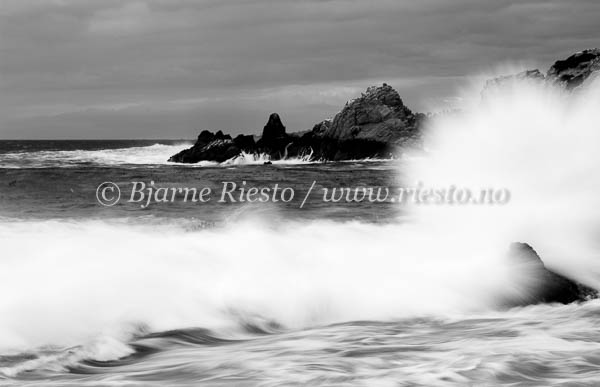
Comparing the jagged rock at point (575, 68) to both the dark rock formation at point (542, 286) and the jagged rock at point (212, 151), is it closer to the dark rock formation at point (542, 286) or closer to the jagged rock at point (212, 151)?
the jagged rock at point (212, 151)

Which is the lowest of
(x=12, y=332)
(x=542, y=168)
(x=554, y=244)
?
(x=12, y=332)

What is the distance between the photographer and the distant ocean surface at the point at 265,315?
6.04 meters

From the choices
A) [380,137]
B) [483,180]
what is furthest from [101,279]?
[380,137]

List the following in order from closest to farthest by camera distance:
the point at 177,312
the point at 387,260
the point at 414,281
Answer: the point at 177,312 < the point at 414,281 < the point at 387,260

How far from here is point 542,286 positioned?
27.6 feet

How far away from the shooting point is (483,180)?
1881 cm

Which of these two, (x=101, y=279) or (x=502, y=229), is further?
(x=502, y=229)

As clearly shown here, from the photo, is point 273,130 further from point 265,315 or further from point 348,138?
point 265,315

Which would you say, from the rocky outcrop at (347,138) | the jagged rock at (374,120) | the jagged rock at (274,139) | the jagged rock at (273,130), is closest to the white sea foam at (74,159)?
the rocky outcrop at (347,138)

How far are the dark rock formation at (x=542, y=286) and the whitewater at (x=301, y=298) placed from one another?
12cm

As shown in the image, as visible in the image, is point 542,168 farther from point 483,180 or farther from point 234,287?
point 234,287

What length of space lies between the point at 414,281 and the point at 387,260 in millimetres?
1351

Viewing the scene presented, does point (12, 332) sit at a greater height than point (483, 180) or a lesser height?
lesser

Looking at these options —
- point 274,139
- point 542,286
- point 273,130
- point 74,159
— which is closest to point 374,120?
point 274,139
